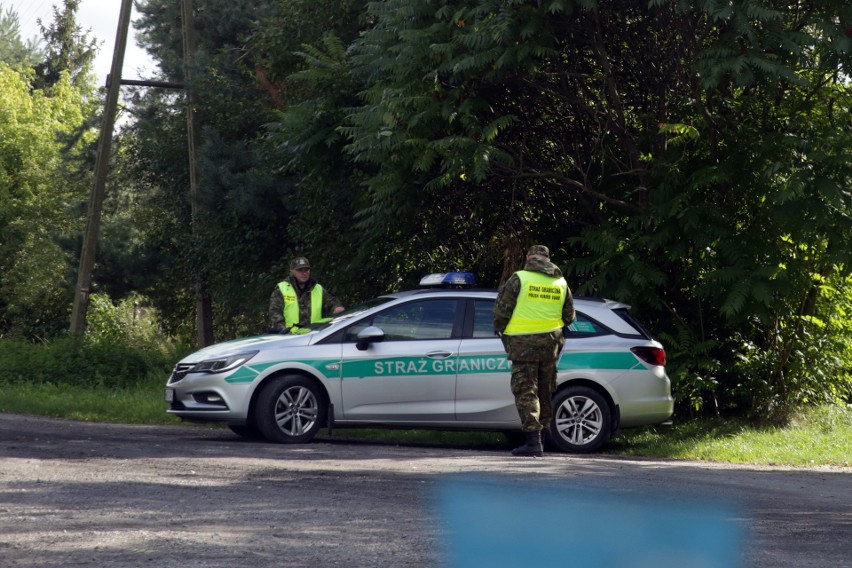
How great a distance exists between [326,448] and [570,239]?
4.69 meters

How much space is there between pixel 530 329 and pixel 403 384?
61.4 inches

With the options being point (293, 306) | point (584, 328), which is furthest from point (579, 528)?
point (293, 306)

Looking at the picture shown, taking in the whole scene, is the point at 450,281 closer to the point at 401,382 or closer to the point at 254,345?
the point at 401,382

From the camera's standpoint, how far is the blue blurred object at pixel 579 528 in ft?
22.5

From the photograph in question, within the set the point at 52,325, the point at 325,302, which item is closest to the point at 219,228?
the point at 325,302

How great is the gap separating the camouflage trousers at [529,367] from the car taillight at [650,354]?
124cm

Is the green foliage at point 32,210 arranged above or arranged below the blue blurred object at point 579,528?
above

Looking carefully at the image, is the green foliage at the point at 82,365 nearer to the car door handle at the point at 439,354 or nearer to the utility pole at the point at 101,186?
the utility pole at the point at 101,186

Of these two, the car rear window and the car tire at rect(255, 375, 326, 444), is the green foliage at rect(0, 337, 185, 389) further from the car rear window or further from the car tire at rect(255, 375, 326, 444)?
the car rear window

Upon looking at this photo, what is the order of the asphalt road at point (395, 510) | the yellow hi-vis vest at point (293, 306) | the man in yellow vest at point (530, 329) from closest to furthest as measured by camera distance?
1. the asphalt road at point (395, 510)
2. the man in yellow vest at point (530, 329)
3. the yellow hi-vis vest at point (293, 306)

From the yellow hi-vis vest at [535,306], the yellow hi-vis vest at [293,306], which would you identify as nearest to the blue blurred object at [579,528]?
the yellow hi-vis vest at [535,306]

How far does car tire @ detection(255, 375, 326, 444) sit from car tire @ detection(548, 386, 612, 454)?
236 centimetres

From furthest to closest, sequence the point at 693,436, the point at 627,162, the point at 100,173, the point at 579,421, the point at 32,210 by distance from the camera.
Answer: the point at 32,210 → the point at 100,173 → the point at 627,162 → the point at 693,436 → the point at 579,421

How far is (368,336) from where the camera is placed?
1274 centimetres
